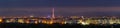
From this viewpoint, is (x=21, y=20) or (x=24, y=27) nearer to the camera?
(x=24, y=27)

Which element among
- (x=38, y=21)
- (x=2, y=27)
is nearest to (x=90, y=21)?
(x=38, y=21)

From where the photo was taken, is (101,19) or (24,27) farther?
(101,19)

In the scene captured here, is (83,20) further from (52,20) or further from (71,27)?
(71,27)

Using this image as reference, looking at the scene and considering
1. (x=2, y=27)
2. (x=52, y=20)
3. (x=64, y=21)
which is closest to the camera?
(x=2, y=27)

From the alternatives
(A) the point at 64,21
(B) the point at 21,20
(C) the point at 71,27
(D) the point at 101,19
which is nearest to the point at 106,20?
(D) the point at 101,19

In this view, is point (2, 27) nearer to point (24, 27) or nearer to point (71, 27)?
point (24, 27)

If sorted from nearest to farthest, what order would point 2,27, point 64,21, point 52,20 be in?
point 2,27 → point 52,20 → point 64,21

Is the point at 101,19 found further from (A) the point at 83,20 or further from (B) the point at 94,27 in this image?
(B) the point at 94,27
